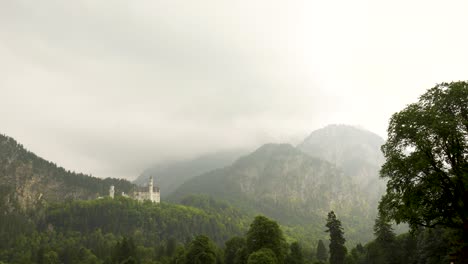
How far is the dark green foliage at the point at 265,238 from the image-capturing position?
80.3 metres

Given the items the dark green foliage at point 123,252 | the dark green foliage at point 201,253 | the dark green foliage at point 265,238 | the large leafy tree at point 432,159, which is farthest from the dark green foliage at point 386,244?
the dark green foliage at point 123,252

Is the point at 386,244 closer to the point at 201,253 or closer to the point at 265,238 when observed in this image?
the point at 265,238

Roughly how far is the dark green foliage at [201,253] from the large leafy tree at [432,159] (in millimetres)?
63451

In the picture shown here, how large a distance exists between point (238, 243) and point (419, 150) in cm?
8216

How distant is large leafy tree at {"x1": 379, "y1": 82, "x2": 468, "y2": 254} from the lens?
2789cm

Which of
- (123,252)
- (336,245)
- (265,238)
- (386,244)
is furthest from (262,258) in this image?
(123,252)

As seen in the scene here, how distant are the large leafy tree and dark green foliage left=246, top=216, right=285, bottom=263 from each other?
52760 mm

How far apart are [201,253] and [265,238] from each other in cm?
1777

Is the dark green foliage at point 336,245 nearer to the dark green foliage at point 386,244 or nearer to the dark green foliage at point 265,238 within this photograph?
the dark green foliage at point 386,244

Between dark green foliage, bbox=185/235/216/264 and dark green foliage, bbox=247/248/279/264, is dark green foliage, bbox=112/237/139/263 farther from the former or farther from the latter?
dark green foliage, bbox=247/248/279/264

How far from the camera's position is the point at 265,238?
80938 mm

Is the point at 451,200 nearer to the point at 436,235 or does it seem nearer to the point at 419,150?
the point at 419,150

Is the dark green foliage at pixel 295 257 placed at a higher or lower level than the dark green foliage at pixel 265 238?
lower

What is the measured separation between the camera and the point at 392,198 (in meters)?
31.6
